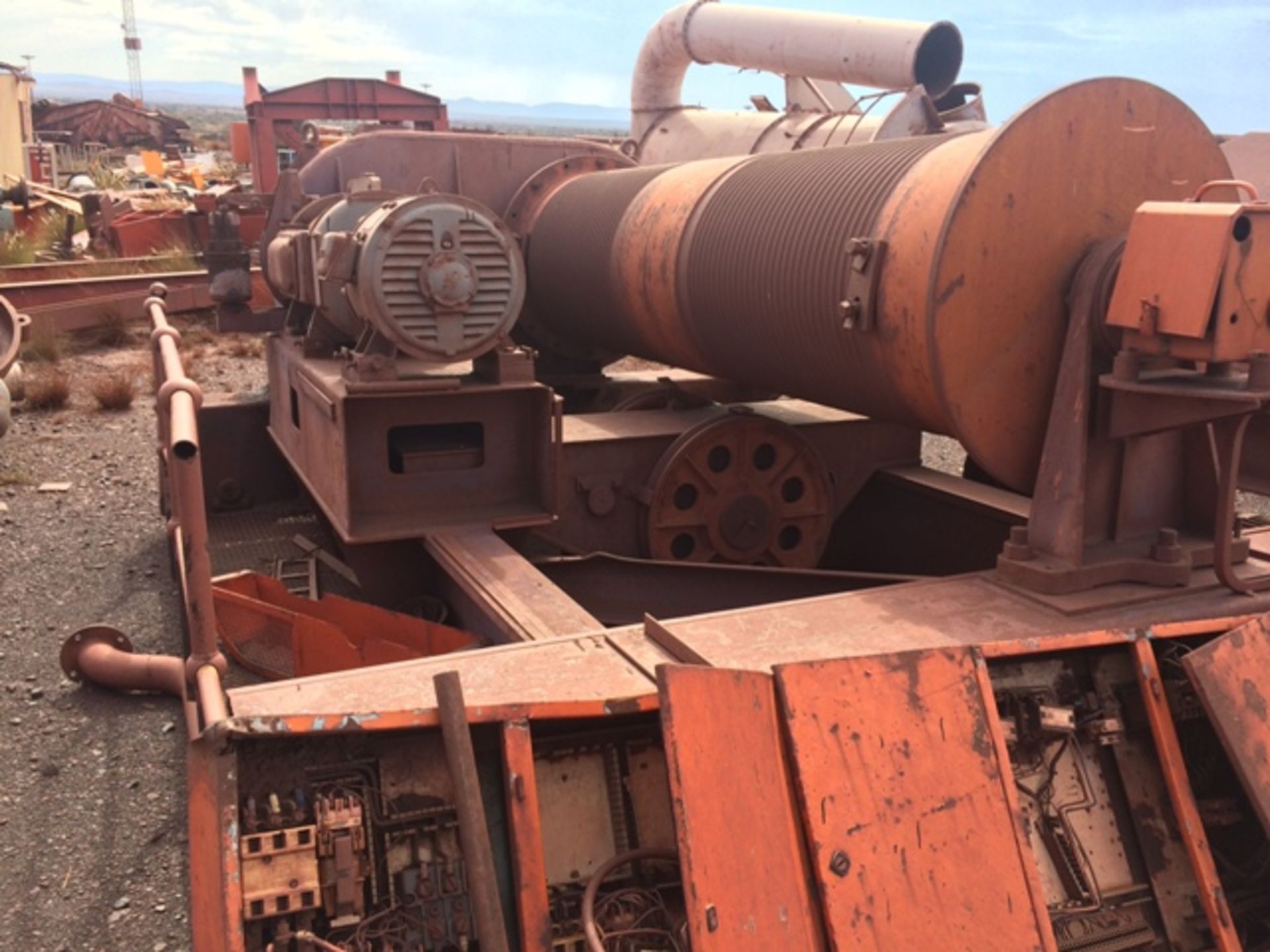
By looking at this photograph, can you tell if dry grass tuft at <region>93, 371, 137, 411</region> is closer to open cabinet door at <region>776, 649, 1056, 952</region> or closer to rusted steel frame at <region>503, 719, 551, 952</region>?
rusted steel frame at <region>503, 719, 551, 952</region>

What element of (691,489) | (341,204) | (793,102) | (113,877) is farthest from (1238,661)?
(793,102)

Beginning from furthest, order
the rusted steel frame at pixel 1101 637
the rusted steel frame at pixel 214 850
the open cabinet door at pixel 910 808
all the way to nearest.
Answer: the rusted steel frame at pixel 1101 637
the open cabinet door at pixel 910 808
the rusted steel frame at pixel 214 850

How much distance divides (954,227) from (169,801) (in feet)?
9.75

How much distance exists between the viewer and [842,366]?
3895 mm

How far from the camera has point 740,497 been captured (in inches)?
199

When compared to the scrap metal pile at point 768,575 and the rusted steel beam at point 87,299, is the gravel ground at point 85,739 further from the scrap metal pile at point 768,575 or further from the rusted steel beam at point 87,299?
the rusted steel beam at point 87,299

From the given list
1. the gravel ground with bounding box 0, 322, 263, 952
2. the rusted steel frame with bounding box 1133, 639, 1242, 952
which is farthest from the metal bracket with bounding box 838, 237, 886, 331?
the gravel ground with bounding box 0, 322, 263, 952

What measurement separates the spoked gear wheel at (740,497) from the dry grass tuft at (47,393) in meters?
6.84

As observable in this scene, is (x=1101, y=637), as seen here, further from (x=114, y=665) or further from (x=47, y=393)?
(x=47, y=393)

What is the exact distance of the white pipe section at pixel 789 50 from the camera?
11258 mm

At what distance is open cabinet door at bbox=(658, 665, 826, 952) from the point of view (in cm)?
221

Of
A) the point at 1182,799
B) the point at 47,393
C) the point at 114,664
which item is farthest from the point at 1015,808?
the point at 47,393

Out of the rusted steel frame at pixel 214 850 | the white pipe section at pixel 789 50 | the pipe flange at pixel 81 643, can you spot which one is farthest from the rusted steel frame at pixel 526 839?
the white pipe section at pixel 789 50

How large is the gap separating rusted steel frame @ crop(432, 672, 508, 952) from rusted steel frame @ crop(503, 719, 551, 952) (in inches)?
1.8
